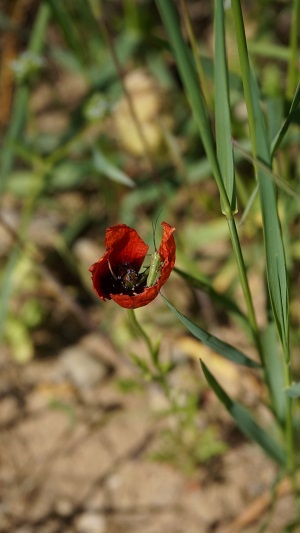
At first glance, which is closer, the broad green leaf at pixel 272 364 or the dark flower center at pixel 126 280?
the dark flower center at pixel 126 280

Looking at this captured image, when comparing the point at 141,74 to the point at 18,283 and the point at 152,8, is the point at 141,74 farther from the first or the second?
the point at 18,283

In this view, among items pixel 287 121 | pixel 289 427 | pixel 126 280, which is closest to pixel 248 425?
pixel 289 427

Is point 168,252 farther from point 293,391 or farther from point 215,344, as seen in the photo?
point 293,391

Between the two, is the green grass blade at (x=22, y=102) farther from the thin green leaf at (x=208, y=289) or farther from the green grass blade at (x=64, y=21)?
the thin green leaf at (x=208, y=289)

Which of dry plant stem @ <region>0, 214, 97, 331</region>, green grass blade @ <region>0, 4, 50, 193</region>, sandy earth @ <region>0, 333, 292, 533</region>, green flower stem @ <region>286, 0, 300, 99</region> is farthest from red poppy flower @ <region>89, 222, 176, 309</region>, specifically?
green grass blade @ <region>0, 4, 50, 193</region>

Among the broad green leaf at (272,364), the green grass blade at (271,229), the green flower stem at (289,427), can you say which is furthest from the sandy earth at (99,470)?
the green grass blade at (271,229)

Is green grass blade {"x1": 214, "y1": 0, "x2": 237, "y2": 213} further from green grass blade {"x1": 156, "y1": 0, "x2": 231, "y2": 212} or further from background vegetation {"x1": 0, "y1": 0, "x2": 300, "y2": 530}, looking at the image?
background vegetation {"x1": 0, "y1": 0, "x2": 300, "y2": 530}

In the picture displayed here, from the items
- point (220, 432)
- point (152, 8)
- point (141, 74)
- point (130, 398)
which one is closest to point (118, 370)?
point (130, 398)
